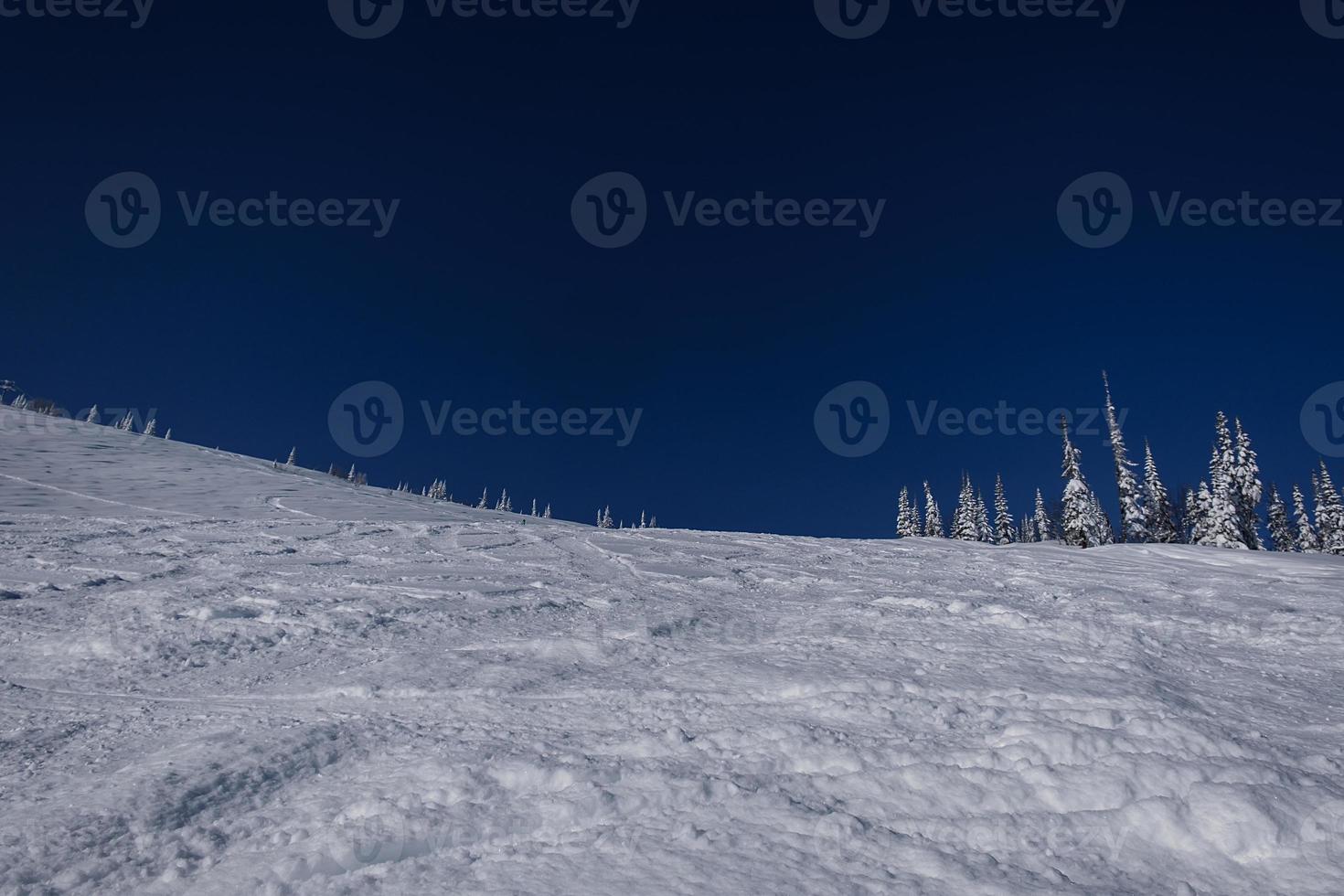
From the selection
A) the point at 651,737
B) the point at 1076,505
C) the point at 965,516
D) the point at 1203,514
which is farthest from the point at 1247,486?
the point at 651,737

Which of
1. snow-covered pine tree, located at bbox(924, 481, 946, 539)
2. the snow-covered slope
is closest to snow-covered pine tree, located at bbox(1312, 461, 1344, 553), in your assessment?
snow-covered pine tree, located at bbox(924, 481, 946, 539)

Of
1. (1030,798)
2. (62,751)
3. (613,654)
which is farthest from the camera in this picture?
(613,654)

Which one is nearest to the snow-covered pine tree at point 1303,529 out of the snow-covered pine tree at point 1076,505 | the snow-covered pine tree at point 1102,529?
the snow-covered pine tree at point 1102,529

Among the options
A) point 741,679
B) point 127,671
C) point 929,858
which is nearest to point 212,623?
point 127,671

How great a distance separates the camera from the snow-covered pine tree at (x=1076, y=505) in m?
43.2

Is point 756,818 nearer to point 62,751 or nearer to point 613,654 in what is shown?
point 613,654

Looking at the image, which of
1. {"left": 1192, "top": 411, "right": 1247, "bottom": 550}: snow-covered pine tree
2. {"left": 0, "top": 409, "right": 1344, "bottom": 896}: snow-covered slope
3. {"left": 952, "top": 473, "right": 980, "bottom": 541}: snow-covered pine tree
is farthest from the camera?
{"left": 952, "top": 473, "right": 980, "bottom": 541}: snow-covered pine tree

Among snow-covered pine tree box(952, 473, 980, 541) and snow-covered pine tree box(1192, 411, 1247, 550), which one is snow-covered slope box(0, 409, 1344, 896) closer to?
snow-covered pine tree box(1192, 411, 1247, 550)

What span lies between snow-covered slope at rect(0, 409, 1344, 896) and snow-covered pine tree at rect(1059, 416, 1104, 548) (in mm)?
40259

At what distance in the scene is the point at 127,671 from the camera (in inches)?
185

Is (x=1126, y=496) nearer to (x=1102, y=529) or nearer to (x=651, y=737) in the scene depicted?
(x=1102, y=529)

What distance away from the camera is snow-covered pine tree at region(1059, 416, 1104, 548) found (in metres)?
43.2

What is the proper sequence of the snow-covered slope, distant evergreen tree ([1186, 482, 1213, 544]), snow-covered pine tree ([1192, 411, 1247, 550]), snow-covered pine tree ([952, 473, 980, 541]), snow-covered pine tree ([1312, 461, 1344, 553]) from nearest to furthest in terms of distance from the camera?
1. the snow-covered slope
2. snow-covered pine tree ([1192, 411, 1247, 550])
3. distant evergreen tree ([1186, 482, 1213, 544])
4. snow-covered pine tree ([1312, 461, 1344, 553])
5. snow-covered pine tree ([952, 473, 980, 541])

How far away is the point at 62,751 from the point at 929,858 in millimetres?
4471
